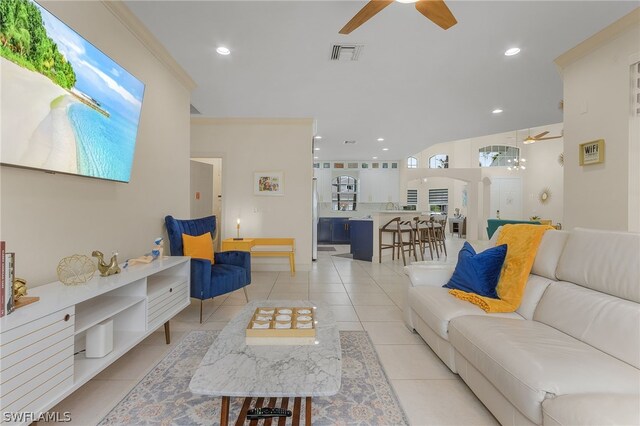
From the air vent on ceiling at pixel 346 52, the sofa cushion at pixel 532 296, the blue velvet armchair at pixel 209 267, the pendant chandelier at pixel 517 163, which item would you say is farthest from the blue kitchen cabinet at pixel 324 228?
the pendant chandelier at pixel 517 163

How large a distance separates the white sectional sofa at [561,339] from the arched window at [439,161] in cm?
1146

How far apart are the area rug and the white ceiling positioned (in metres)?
2.83

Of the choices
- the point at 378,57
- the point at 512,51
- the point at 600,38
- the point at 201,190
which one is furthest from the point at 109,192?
the point at 600,38

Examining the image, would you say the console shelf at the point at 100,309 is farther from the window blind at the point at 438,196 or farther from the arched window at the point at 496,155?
the arched window at the point at 496,155

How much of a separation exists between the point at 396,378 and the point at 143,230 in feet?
8.38

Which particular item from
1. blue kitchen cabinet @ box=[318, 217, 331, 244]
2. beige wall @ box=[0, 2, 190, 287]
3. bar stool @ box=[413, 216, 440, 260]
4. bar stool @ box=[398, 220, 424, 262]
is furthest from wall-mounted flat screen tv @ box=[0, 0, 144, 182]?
blue kitchen cabinet @ box=[318, 217, 331, 244]

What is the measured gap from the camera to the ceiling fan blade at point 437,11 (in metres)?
1.88

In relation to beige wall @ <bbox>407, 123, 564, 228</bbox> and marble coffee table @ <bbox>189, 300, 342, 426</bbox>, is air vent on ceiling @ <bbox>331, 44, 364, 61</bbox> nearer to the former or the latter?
marble coffee table @ <bbox>189, 300, 342, 426</bbox>

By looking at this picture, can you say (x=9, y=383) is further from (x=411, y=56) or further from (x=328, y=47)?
(x=411, y=56)

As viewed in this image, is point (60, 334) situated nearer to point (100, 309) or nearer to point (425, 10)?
point (100, 309)

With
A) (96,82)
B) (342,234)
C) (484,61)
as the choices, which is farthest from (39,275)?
(342,234)

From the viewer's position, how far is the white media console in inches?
43.6

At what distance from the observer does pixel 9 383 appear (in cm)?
108

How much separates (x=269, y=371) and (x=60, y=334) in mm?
987
